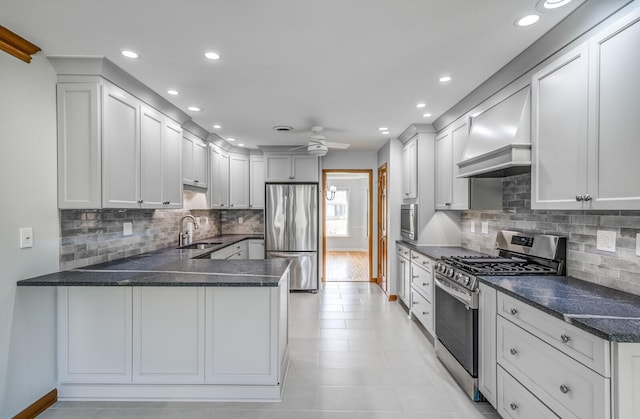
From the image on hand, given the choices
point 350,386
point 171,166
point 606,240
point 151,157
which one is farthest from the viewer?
point 171,166

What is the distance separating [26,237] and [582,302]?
331 centimetres

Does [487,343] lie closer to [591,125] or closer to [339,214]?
[591,125]

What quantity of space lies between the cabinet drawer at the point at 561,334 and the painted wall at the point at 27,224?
305 cm

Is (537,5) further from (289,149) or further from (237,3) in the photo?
(289,149)

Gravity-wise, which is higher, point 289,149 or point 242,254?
point 289,149

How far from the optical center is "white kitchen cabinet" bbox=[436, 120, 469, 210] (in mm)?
3184

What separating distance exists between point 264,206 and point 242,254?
0.87 m

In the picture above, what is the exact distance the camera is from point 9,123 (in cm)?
190

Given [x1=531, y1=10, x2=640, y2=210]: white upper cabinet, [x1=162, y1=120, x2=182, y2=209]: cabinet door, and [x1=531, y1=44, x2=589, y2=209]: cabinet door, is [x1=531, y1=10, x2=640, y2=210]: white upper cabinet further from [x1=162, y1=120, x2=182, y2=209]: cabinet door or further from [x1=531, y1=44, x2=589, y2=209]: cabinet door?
[x1=162, y1=120, x2=182, y2=209]: cabinet door

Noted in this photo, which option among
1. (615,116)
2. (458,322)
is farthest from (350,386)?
(615,116)

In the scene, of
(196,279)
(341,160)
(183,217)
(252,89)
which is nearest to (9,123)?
(196,279)

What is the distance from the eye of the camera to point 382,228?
17.7 ft

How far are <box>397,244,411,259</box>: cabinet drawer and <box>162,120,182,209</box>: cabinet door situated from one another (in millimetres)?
2860

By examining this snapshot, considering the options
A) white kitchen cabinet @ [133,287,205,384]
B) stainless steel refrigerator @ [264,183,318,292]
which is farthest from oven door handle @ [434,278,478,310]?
stainless steel refrigerator @ [264,183,318,292]
